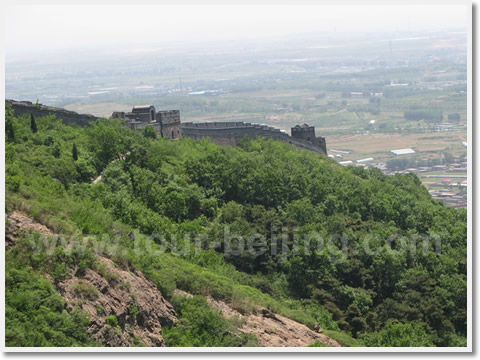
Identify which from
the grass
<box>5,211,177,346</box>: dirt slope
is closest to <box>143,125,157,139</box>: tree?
A: the grass

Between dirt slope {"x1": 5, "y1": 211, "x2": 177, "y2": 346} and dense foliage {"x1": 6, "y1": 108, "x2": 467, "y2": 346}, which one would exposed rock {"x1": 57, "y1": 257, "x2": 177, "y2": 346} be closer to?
dirt slope {"x1": 5, "y1": 211, "x2": 177, "y2": 346}

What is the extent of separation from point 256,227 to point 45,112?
12976 millimetres

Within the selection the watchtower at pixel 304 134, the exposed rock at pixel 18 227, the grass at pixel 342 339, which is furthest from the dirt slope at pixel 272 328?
the watchtower at pixel 304 134

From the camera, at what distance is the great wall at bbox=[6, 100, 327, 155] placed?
3875cm

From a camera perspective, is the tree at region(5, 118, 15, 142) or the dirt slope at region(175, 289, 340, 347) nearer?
the dirt slope at region(175, 289, 340, 347)

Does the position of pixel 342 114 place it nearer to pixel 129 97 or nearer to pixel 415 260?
pixel 129 97

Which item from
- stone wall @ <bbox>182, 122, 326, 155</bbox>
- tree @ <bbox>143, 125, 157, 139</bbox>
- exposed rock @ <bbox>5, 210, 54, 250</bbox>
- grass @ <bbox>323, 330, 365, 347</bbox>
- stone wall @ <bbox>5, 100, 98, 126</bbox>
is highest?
stone wall @ <bbox>5, 100, 98, 126</bbox>

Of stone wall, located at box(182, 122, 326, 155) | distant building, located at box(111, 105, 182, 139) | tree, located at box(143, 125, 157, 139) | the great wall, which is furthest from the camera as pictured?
stone wall, located at box(182, 122, 326, 155)

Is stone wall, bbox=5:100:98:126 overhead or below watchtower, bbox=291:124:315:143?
overhead

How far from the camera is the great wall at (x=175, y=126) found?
38750mm

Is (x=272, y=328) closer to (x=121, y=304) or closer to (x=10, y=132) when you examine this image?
(x=121, y=304)

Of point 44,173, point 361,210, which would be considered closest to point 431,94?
point 361,210

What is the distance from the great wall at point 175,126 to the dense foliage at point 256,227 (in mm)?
1792

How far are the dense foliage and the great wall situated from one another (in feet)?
5.88
